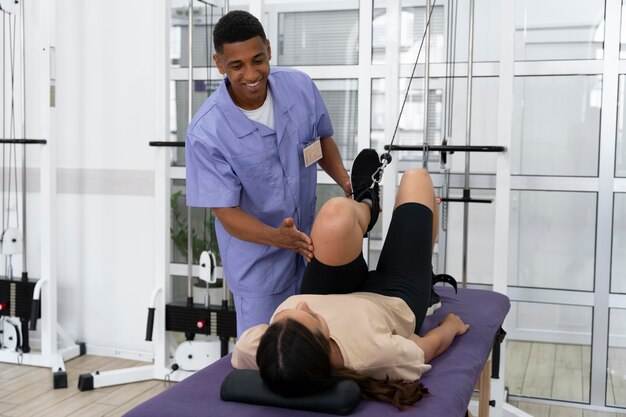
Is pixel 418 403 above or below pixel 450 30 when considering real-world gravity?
below

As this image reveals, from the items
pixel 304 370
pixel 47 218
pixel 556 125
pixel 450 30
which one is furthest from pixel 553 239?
pixel 47 218

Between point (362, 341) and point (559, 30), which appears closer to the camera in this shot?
point (362, 341)

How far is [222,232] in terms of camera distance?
2.33 meters

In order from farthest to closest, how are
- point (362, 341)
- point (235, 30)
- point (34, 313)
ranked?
point (34, 313) → point (235, 30) → point (362, 341)

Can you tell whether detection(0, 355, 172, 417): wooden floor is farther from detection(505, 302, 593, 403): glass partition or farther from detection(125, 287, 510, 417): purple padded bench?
detection(505, 302, 593, 403): glass partition

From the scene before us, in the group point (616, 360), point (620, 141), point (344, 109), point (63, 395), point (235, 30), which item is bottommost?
point (63, 395)

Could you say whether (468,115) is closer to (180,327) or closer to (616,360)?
(616,360)

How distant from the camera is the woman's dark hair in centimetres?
150

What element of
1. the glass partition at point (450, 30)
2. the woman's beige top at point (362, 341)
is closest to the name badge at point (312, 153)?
the woman's beige top at point (362, 341)

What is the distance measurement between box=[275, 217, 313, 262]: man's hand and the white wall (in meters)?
1.76

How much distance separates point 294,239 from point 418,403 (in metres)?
0.63

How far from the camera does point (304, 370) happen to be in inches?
59.2

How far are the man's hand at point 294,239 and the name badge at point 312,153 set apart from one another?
0.34 m

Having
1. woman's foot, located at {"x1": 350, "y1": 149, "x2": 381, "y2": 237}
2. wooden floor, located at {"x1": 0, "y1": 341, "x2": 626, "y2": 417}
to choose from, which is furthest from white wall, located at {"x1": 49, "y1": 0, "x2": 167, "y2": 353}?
woman's foot, located at {"x1": 350, "y1": 149, "x2": 381, "y2": 237}
